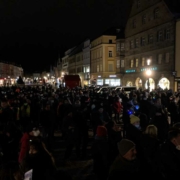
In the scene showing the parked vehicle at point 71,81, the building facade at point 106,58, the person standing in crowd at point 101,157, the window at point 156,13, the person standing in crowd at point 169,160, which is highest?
the window at point 156,13

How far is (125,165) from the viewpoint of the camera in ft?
13.6

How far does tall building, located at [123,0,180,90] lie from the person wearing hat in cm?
2548

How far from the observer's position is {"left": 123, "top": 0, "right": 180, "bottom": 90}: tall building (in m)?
33.8

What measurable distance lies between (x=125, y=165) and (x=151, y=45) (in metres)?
35.7

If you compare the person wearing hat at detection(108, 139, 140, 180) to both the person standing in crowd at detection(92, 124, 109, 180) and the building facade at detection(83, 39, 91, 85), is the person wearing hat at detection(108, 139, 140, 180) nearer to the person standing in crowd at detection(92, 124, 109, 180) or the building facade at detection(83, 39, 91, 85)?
the person standing in crowd at detection(92, 124, 109, 180)

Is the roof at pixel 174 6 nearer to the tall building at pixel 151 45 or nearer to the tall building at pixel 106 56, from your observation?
the tall building at pixel 151 45

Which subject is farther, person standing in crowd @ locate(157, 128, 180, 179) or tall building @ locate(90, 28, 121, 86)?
tall building @ locate(90, 28, 121, 86)

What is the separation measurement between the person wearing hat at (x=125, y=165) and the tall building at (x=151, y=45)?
83.6ft

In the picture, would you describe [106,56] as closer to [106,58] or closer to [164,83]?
[106,58]

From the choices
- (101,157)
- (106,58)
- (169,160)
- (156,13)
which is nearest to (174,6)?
(156,13)

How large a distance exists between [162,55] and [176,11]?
18.7 feet

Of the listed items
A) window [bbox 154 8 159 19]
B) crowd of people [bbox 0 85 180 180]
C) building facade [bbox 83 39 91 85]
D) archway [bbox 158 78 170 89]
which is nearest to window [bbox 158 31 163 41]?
window [bbox 154 8 159 19]

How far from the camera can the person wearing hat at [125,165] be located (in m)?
3.85

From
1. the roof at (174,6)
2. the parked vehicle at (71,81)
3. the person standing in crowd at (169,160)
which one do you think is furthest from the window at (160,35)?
the person standing in crowd at (169,160)
